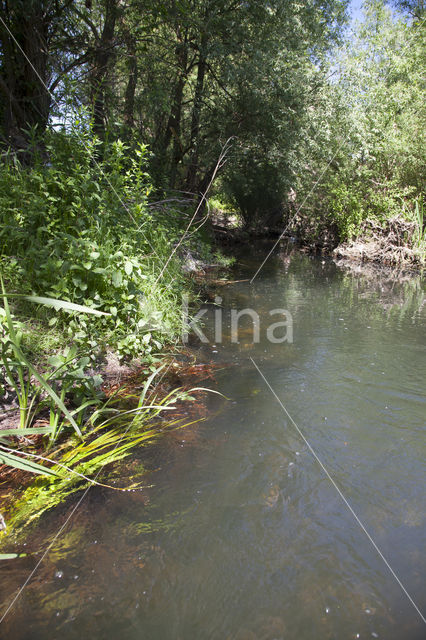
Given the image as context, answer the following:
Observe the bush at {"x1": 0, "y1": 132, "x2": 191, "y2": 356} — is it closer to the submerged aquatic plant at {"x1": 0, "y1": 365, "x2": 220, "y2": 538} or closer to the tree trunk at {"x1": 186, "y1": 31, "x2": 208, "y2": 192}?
the submerged aquatic plant at {"x1": 0, "y1": 365, "x2": 220, "y2": 538}

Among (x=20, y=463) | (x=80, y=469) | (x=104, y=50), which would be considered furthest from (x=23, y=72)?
(x=20, y=463)

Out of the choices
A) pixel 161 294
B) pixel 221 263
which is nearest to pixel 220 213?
pixel 221 263

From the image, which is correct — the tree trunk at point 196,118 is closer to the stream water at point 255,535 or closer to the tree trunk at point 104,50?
the tree trunk at point 104,50

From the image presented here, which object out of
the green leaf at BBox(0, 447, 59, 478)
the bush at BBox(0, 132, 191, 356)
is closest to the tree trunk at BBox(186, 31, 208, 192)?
the bush at BBox(0, 132, 191, 356)

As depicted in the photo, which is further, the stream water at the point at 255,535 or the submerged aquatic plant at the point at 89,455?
the submerged aquatic plant at the point at 89,455

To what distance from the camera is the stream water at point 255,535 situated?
159 cm

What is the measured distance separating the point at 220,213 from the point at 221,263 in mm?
10907

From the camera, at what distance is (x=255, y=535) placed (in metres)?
1.99

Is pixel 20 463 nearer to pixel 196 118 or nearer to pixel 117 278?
pixel 117 278

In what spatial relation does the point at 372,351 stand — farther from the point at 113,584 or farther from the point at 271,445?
the point at 113,584

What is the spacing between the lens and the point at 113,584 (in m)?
1.71

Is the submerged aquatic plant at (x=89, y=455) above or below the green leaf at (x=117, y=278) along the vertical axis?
below

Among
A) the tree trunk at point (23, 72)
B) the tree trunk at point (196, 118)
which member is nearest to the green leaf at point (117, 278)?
the tree trunk at point (23, 72)

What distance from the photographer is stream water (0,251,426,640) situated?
159 cm
